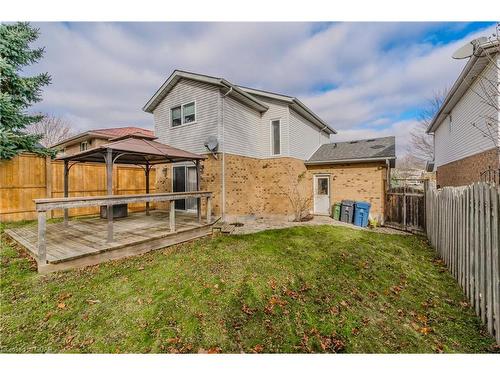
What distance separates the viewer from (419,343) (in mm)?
2889

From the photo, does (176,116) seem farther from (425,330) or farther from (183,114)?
(425,330)

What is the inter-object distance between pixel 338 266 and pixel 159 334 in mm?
3937

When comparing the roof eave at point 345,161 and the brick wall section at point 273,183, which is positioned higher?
the roof eave at point 345,161

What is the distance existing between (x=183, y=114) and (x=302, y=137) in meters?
6.70

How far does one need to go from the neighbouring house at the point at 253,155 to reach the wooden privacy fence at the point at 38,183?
10.1 feet

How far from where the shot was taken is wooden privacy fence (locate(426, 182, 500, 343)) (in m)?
2.98

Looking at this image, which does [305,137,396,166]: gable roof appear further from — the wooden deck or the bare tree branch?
the bare tree branch

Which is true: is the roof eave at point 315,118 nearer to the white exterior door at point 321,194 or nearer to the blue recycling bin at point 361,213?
the white exterior door at point 321,194

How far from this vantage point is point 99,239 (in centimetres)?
601

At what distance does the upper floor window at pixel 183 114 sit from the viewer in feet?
35.1

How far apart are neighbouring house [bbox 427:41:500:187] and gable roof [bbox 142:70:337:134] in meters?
6.40

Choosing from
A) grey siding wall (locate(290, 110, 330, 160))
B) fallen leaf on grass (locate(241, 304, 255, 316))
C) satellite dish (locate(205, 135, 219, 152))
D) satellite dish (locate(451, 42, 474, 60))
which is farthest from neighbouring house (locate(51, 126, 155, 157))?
satellite dish (locate(451, 42, 474, 60))

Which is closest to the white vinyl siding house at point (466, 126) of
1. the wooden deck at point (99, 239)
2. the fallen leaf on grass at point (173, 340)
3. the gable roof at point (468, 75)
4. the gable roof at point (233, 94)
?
the gable roof at point (468, 75)
